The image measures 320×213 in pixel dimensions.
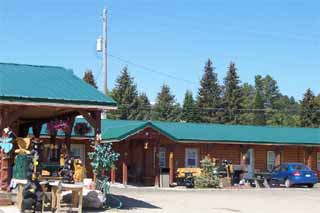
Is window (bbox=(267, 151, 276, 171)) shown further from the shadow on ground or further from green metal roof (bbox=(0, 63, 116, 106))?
green metal roof (bbox=(0, 63, 116, 106))

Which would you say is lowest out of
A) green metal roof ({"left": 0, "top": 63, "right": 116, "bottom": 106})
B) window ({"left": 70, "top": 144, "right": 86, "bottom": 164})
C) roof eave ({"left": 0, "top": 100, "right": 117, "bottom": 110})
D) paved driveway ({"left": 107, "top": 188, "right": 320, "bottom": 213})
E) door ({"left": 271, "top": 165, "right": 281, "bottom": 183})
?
paved driveway ({"left": 107, "top": 188, "right": 320, "bottom": 213})

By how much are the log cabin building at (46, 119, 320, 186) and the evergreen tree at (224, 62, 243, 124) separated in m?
34.1

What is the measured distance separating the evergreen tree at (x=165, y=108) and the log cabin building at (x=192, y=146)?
132 ft

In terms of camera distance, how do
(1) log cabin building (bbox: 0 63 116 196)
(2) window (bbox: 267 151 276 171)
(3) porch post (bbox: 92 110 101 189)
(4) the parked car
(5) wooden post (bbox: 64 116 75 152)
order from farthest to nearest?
(2) window (bbox: 267 151 276 171) < (4) the parked car < (5) wooden post (bbox: 64 116 75 152) < (3) porch post (bbox: 92 110 101 189) < (1) log cabin building (bbox: 0 63 116 196)

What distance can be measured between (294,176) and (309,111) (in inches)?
1531

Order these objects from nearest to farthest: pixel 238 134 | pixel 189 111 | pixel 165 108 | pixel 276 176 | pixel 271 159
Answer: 1. pixel 276 176
2. pixel 238 134
3. pixel 271 159
4. pixel 189 111
5. pixel 165 108

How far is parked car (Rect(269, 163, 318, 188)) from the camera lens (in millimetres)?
33750

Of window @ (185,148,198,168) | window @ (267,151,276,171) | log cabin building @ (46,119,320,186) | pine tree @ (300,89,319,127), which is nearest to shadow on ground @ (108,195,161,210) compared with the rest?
log cabin building @ (46,119,320,186)

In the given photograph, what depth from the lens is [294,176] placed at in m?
33.7

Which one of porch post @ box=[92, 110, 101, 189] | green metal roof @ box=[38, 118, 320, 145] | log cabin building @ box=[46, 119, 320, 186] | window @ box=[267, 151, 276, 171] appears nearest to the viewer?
porch post @ box=[92, 110, 101, 189]

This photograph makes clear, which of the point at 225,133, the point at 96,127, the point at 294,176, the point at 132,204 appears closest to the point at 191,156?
the point at 225,133

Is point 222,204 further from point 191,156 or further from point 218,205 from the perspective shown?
point 191,156

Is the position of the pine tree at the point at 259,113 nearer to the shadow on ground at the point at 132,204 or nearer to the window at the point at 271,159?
the window at the point at 271,159

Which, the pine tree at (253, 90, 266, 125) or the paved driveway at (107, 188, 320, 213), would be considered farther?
the pine tree at (253, 90, 266, 125)
